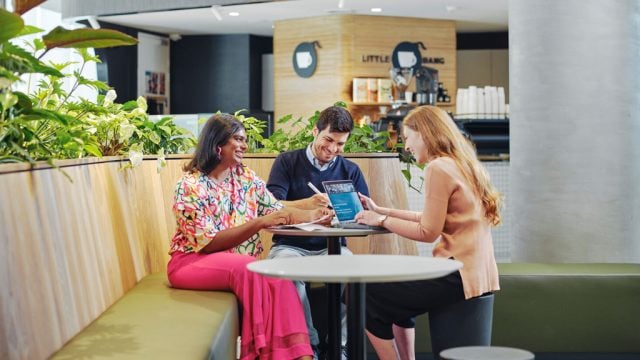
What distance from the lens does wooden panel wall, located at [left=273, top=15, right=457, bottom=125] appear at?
448 inches

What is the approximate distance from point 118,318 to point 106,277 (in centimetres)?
28

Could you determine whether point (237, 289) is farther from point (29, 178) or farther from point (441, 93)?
point (441, 93)

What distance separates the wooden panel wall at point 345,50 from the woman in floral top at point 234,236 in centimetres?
775

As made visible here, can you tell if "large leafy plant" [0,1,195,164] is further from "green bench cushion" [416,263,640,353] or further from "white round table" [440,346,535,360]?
"green bench cushion" [416,263,640,353]

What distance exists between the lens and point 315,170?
4.10 meters

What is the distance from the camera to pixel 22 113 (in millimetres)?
2459

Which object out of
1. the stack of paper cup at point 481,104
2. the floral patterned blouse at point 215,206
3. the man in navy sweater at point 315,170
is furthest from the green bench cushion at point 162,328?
the stack of paper cup at point 481,104

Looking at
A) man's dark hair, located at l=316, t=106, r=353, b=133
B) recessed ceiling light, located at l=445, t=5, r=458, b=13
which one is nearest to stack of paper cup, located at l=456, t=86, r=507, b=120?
recessed ceiling light, located at l=445, t=5, r=458, b=13

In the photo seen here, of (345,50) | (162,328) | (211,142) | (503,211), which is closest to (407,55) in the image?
(345,50)

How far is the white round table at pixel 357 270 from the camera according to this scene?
2234mm

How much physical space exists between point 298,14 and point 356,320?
8.68 metres

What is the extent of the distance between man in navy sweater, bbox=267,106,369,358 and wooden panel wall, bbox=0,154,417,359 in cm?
56

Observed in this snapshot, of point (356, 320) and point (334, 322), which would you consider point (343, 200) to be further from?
point (356, 320)

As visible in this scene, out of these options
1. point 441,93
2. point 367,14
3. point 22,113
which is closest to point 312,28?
point 367,14
